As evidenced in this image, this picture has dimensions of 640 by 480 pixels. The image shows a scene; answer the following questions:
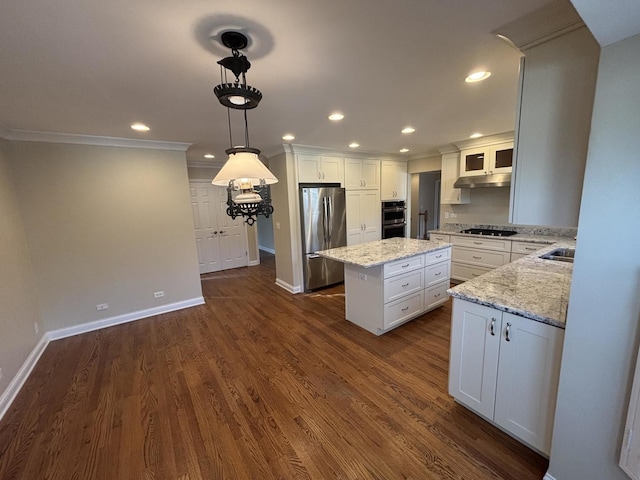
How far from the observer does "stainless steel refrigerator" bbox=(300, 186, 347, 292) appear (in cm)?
434

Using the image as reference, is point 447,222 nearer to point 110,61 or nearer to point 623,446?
point 623,446

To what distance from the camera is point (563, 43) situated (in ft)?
4.02

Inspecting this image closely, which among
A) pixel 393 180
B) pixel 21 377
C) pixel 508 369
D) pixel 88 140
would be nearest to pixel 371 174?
pixel 393 180

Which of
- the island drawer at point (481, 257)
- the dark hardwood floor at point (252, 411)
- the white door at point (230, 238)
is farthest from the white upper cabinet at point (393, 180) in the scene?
the white door at point (230, 238)

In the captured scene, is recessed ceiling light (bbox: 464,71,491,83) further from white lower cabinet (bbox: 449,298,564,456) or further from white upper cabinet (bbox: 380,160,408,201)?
white upper cabinet (bbox: 380,160,408,201)

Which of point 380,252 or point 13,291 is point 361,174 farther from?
point 13,291

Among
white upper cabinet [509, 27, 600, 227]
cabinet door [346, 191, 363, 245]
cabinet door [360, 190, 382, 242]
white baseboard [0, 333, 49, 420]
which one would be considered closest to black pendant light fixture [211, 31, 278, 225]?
white upper cabinet [509, 27, 600, 227]

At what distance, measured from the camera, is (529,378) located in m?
1.49

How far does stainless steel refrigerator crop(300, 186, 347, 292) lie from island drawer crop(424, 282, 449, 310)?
179cm

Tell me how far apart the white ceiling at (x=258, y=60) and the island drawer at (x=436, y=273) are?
1765 millimetres

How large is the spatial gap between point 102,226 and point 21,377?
1.70 metres

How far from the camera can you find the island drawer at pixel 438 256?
10.6 feet

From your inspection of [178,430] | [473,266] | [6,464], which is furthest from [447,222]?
[6,464]

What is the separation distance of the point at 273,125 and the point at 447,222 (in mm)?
3903
